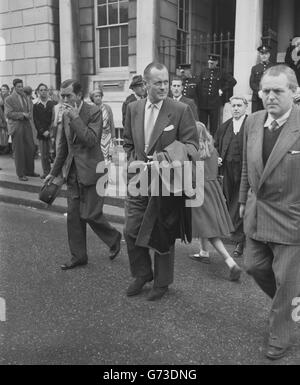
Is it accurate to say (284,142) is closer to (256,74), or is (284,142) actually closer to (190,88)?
(256,74)

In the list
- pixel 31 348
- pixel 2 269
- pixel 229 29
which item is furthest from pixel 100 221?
pixel 229 29

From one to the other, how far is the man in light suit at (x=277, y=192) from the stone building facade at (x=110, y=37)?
8.76 metres

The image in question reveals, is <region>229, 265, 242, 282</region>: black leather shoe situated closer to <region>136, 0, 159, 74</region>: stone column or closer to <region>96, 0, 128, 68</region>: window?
<region>136, 0, 159, 74</region>: stone column

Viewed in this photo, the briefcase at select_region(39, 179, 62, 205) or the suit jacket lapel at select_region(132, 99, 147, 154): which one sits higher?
the suit jacket lapel at select_region(132, 99, 147, 154)

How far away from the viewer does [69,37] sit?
1305 cm

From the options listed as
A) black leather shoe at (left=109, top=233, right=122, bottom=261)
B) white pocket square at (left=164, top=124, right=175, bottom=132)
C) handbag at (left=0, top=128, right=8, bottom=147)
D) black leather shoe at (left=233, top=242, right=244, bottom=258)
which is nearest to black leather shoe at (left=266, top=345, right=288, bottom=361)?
white pocket square at (left=164, top=124, right=175, bottom=132)

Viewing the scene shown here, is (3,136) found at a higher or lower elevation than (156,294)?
higher

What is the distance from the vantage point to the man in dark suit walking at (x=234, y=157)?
5.73 meters

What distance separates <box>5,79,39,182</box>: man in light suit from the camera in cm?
991

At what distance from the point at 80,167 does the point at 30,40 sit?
378 inches

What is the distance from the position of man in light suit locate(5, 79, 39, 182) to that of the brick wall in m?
3.46

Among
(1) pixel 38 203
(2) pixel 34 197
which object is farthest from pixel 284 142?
(2) pixel 34 197

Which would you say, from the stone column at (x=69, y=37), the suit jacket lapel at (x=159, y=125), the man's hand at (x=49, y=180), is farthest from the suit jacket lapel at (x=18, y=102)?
the suit jacket lapel at (x=159, y=125)
